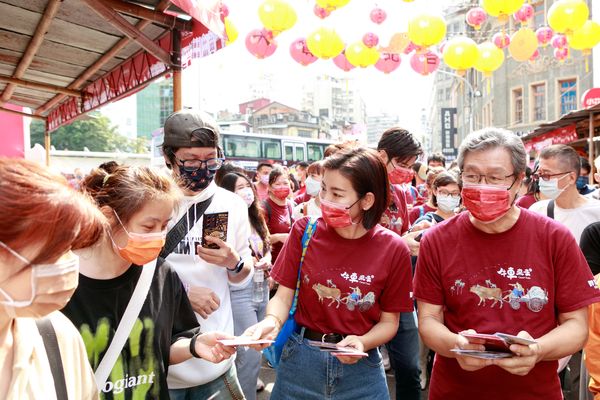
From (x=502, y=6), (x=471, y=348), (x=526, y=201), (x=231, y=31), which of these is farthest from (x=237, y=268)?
(x=502, y=6)

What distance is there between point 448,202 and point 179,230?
2725 millimetres

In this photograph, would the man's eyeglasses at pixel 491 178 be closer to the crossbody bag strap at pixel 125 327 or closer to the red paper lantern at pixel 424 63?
the crossbody bag strap at pixel 125 327

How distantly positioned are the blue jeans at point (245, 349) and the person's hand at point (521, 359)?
1.63 metres

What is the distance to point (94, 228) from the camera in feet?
4.41

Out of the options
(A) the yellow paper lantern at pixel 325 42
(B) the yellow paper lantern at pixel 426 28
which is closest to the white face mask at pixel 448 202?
(B) the yellow paper lantern at pixel 426 28

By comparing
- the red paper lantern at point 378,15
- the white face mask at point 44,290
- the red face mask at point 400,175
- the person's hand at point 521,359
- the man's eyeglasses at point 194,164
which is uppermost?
the red paper lantern at point 378,15

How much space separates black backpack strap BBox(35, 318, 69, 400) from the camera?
1.33 meters

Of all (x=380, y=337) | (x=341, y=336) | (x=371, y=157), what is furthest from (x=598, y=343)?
(x=371, y=157)

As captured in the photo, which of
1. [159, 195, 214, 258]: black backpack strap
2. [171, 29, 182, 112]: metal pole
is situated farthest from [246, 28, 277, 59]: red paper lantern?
[159, 195, 214, 258]: black backpack strap

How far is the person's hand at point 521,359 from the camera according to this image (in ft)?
6.03

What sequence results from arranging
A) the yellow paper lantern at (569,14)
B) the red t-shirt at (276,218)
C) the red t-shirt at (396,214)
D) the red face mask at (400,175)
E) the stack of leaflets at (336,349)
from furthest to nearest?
1. the yellow paper lantern at (569,14)
2. the red t-shirt at (276,218)
3. the red t-shirt at (396,214)
4. the red face mask at (400,175)
5. the stack of leaflets at (336,349)

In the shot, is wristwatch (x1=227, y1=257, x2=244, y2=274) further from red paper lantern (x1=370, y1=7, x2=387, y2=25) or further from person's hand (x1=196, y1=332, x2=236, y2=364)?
red paper lantern (x1=370, y1=7, x2=387, y2=25)

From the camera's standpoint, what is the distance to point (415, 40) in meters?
8.19

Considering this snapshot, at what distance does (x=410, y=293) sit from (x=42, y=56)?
16.9ft
